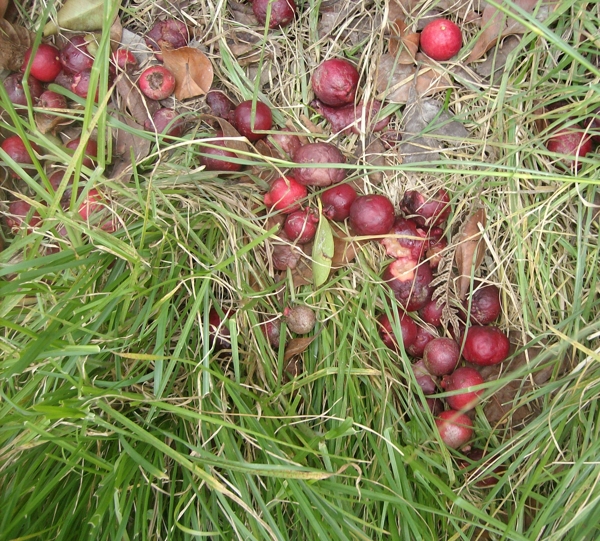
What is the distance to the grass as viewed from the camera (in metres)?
1.76

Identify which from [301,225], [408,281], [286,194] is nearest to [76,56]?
[286,194]

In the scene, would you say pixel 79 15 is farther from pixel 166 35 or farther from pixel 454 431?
pixel 454 431

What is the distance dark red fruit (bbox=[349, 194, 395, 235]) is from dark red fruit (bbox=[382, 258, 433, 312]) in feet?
0.58

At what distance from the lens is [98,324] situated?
6.11 feet

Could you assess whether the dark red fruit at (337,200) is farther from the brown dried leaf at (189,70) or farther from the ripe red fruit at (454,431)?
the ripe red fruit at (454,431)

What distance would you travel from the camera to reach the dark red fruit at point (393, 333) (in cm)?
226

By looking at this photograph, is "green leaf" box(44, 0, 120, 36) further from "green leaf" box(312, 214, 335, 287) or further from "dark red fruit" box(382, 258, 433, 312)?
"dark red fruit" box(382, 258, 433, 312)

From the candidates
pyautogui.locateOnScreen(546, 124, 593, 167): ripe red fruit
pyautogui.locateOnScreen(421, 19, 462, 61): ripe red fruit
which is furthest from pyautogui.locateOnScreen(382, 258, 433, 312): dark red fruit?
pyautogui.locateOnScreen(421, 19, 462, 61): ripe red fruit

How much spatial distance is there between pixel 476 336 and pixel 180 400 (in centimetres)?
131

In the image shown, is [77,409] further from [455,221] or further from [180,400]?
[455,221]

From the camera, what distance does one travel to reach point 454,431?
2191 mm

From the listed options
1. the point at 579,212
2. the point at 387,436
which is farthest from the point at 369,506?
the point at 579,212

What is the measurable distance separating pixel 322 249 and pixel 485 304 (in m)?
0.79

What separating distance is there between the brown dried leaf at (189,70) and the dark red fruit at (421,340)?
1.57m
